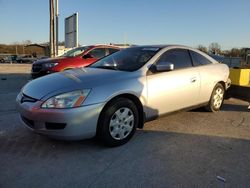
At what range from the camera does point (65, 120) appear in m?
3.49

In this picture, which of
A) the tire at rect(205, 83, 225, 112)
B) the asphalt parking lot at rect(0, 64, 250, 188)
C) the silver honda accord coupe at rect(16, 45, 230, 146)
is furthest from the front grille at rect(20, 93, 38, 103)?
the tire at rect(205, 83, 225, 112)

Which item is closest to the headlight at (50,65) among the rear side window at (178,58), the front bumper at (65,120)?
the rear side window at (178,58)

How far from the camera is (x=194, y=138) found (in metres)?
4.37

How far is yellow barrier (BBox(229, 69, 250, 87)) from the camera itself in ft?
21.7

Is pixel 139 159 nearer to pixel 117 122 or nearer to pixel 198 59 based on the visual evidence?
pixel 117 122

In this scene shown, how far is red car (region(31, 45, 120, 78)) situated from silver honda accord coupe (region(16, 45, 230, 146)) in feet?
13.5

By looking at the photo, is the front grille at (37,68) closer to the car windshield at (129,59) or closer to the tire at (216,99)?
the car windshield at (129,59)

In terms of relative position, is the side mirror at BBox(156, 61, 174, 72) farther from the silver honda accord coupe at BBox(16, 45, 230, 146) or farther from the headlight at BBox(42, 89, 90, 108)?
the headlight at BBox(42, 89, 90, 108)

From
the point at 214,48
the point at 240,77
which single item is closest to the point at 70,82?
the point at 240,77

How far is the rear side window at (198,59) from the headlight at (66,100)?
268 centimetres

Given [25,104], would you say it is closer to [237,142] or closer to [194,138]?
[194,138]

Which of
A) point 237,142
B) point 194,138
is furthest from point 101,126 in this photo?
point 237,142

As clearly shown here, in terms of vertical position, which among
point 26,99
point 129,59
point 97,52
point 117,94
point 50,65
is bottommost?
point 26,99

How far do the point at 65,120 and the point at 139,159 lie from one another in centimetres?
107
